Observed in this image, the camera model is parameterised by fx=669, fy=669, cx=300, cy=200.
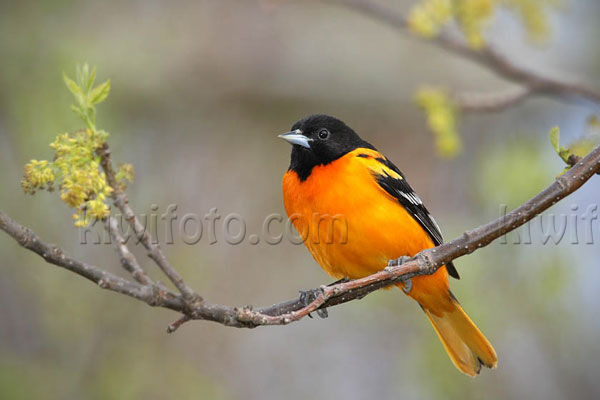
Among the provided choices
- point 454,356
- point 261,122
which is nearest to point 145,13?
point 261,122

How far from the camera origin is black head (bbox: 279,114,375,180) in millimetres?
3952

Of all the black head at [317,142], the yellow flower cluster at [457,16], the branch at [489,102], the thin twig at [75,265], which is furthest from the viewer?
the black head at [317,142]

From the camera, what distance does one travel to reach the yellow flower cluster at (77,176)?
6.14ft

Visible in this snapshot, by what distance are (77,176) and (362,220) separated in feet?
6.24

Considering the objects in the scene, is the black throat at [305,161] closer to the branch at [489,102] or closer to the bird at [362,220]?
the bird at [362,220]

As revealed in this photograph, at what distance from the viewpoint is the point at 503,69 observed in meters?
3.81

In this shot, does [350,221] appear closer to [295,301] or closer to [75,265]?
[295,301]

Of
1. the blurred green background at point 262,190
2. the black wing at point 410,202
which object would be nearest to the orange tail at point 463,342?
the black wing at point 410,202

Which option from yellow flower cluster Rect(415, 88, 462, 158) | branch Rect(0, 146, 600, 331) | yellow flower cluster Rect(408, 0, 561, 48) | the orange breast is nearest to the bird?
the orange breast

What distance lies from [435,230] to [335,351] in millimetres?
3228

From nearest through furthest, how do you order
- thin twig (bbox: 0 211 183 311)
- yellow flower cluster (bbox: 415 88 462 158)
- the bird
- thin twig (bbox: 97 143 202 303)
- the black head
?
thin twig (bbox: 0 211 183 311) → thin twig (bbox: 97 143 202 303) → yellow flower cluster (bbox: 415 88 462 158) → the bird → the black head

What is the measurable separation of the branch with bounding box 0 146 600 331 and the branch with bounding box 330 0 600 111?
1.60 m

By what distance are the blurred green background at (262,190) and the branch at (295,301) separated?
232 cm

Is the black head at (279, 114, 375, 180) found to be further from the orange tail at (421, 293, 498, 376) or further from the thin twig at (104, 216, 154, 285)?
the thin twig at (104, 216, 154, 285)
